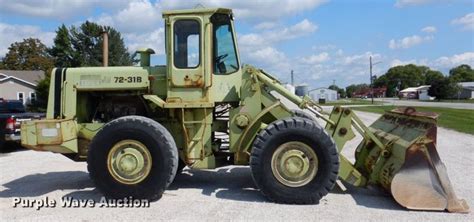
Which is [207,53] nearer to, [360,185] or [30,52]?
[360,185]

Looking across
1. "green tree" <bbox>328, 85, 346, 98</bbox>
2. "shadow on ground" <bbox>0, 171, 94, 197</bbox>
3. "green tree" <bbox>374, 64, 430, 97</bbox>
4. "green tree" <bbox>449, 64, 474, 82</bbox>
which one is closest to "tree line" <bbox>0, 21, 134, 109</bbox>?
"shadow on ground" <bbox>0, 171, 94, 197</bbox>

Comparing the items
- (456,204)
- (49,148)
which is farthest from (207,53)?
(456,204)

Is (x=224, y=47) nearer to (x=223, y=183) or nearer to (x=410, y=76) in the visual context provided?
(x=223, y=183)

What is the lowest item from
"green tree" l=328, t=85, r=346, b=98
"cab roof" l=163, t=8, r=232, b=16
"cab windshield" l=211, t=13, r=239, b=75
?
"cab windshield" l=211, t=13, r=239, b=75

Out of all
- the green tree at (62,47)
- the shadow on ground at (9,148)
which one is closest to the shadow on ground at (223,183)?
the shadow on ground at (9,148)

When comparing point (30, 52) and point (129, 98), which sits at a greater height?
point (30, 52)

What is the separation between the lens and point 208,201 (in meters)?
6.52

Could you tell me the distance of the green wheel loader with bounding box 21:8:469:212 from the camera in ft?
20.7

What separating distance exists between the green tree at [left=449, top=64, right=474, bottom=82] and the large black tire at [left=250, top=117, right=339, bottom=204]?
420 ft

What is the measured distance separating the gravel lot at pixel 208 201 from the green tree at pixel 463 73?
127 metres

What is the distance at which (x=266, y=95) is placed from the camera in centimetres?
701

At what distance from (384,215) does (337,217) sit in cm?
61

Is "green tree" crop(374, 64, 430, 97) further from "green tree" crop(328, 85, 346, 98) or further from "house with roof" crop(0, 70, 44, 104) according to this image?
"house with roof" crop(0, 70, 44, 104)

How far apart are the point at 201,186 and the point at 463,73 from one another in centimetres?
13515
